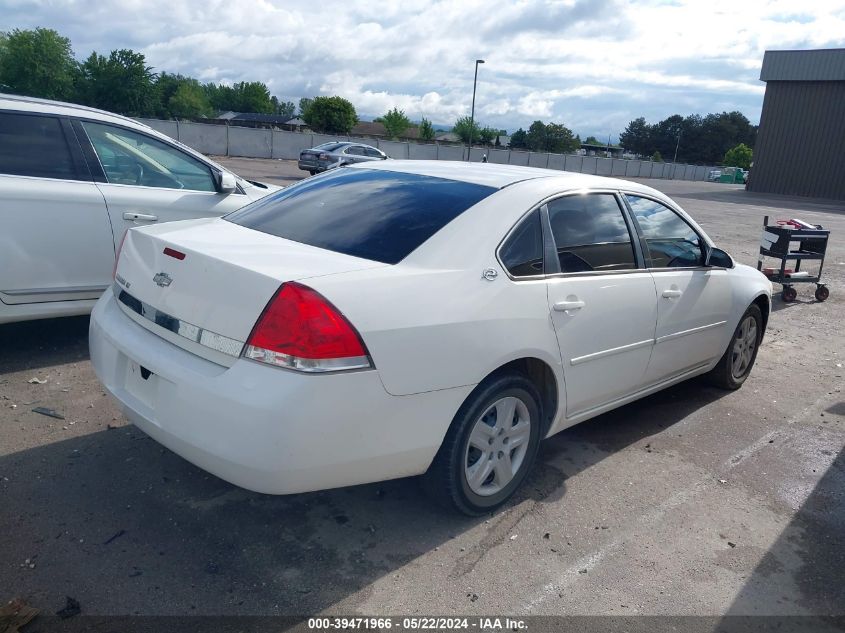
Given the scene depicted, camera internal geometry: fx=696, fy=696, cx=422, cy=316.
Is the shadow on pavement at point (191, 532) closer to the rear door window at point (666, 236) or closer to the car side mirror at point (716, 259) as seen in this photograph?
the rear door window at point (666, 236)

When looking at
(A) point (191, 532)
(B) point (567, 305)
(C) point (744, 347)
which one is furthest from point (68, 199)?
(C) point (744, 347)

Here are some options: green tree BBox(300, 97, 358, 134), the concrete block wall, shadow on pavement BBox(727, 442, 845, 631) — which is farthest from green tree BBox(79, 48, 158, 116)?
shadow on pavement BBox(727, 442, 845, 631)

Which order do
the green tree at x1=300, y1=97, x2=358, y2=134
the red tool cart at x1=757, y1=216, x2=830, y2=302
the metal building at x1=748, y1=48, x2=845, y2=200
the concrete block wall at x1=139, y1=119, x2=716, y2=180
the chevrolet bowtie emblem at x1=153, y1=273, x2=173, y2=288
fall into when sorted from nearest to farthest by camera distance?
the chevrolet bowtie emblem at x1=153, y1=273, x2=173, y2=288, the red tool cart at x1=757, y1=216, x2=830, y2=302, the concrete block wall at x1=139, y1=119, x2=716, y2=180, the metal building at x1=748, y1=48, x2=845, y2=200, the green tree at x1=300, y1=97, x2=358, y2=134

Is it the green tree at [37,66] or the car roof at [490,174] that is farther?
the green tree at [37,66]

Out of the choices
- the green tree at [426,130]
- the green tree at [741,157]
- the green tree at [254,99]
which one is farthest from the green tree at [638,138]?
the green tree at [254,99]

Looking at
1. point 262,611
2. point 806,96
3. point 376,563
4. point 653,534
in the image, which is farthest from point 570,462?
point 806,96

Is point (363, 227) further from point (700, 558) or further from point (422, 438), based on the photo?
point (700, 558)

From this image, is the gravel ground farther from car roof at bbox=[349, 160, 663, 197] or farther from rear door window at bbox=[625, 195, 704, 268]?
car roof at bbox=[349, 160, 663, 197]

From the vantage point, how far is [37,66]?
5931 cm

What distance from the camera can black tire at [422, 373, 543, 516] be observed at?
10.3 ft

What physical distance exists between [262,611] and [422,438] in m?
0.92

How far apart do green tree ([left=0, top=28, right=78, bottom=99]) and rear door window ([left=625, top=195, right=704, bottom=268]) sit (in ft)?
213

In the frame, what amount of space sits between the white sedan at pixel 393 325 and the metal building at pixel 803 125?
48001 millimetres

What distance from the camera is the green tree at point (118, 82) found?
53.7 metres
